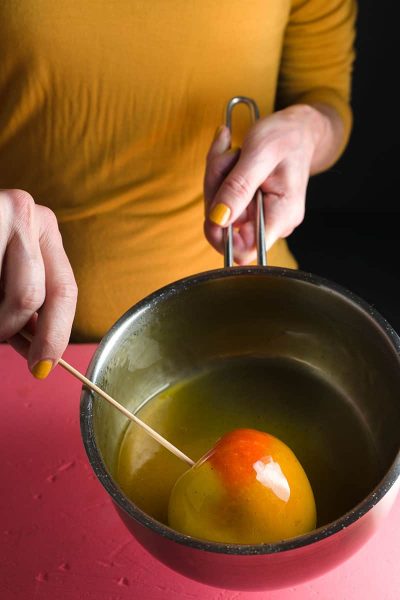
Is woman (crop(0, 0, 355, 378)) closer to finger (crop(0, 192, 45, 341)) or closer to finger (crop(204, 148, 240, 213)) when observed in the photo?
finger (crop(204, 148, 240, 213))

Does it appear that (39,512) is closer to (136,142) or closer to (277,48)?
(136,142)

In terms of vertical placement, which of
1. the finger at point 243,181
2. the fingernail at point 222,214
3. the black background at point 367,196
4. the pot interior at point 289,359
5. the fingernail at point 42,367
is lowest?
the black background at point 367,196

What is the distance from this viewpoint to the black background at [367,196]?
1.30m

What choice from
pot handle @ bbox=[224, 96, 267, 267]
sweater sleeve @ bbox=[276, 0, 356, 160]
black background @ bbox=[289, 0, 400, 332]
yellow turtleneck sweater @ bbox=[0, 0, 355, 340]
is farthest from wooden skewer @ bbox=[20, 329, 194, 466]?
black background @ bbox=[289, 0, 400, 332]

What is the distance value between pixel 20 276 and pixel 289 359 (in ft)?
0.81

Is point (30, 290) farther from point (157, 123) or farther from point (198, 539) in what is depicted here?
point (157, 123)

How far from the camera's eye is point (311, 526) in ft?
1.60

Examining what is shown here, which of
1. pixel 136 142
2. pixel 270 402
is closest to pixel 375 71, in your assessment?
pixel 136 142

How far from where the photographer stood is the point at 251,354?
2.09ft

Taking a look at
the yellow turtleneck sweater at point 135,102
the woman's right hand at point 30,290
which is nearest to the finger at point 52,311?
the woman's right hand at point 30,290

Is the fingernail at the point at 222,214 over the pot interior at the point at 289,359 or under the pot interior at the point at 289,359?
over

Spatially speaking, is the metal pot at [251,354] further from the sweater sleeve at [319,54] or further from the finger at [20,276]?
the sweater sleeve at [319,54]

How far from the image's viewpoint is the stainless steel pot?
433 millimetres

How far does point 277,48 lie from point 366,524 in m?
0.53
